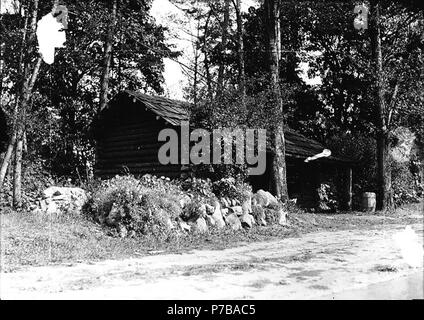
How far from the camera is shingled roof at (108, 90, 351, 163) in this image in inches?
658

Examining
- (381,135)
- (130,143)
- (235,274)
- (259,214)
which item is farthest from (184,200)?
(381,135)

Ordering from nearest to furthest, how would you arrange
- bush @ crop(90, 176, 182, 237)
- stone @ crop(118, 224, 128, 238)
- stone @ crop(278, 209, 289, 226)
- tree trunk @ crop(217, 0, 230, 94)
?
1. stone @ crop(118, 224, 128, 238)
2. bush @ crop(90, 176, 182, 237)
3. stone @ crop(278, 209, 289, 226)
4. tree trunk @ crop(217, 0, 230, 94)

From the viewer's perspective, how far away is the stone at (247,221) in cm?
1315

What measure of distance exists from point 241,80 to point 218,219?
6869 mm

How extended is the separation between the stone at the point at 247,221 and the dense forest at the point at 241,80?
195 cm

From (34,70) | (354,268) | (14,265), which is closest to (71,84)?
(34,70)

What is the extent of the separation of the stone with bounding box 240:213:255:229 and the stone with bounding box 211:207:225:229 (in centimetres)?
78

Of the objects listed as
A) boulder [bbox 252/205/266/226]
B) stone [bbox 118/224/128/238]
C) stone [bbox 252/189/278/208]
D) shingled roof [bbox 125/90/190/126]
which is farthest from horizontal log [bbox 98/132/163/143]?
stone [bbox 118/224/128/238]

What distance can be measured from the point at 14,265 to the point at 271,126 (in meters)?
10.9

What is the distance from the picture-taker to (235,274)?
702 centimetres

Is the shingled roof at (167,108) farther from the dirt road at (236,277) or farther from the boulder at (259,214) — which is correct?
the dirt road at (236,277)

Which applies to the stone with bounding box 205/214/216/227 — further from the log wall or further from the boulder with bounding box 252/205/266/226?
the log wall

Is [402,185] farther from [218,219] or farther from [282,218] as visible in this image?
[218,219]

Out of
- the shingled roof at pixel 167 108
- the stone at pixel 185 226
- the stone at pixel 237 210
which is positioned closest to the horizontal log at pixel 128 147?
the shingled roof at pixel 167 108
